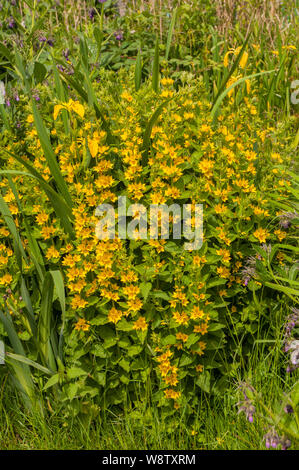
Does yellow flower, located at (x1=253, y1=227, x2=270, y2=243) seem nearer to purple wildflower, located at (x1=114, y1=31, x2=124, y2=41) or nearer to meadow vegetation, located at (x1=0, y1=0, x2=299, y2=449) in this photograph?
meadow vegetation, located at (x1=0, y1=0, x2=299, y2=449)

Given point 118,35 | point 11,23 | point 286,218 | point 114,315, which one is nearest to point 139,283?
point 114,315

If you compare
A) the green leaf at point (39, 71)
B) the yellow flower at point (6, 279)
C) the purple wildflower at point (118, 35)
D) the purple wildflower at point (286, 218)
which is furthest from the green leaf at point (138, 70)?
the purple wildflower at point (118, 35)

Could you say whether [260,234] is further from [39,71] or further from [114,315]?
[39,71]

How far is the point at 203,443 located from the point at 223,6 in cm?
338

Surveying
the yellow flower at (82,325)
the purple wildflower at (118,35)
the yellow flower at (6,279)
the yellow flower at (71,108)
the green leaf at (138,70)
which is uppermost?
the purple wildflower at (118,35)

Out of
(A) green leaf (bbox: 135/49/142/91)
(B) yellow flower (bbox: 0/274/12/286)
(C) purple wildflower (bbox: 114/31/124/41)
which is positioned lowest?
(B) yellow flower (bbox: 0/274/12/286)

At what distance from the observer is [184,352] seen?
210 cm

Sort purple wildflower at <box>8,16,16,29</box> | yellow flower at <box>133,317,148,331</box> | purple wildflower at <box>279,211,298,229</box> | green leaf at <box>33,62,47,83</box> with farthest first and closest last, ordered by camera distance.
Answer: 1. purple wildflower at <box>8,16,16,29</box>
2. green leaf at <box>33,62,47,83</box>
3. purple wildflower at <box>279,211,298,229</box>
4. yellow flower at <box>133,317,148,331</box>

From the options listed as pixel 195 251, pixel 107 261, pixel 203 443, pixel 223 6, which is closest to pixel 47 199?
pixel 107 261

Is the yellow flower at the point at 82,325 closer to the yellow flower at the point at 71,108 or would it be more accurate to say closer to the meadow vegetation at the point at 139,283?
the meadow vegetation at the point at 139,283

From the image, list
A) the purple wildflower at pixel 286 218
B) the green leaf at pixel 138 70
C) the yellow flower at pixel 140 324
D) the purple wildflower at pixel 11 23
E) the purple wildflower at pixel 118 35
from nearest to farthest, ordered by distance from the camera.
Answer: the yellow flower at pixel 140 324 → the purple wildflower at pixel 286 218 → the green leaf at pixel 138 70 → the purple wildflower at pixel 11 23 → the purple wildflower at pixel 118 35

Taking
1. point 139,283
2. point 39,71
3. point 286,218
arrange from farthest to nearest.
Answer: point 39,71 < point 286,218 < point 139,283

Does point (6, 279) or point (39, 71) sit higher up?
point (39, 71)

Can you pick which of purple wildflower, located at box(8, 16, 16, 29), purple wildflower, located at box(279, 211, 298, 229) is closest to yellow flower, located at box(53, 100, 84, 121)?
purple wildflower, located at box(279, 211, 298, 229)
